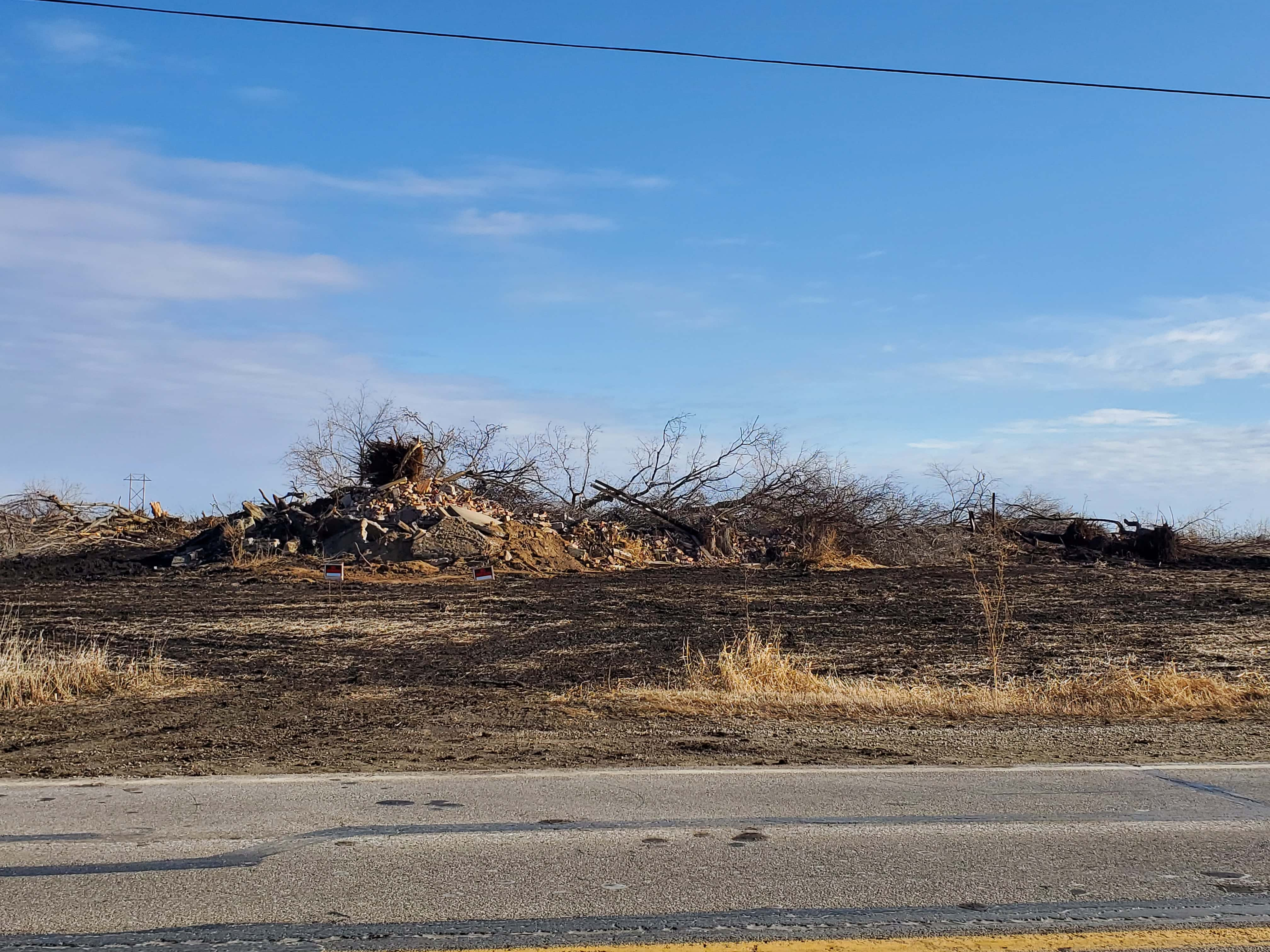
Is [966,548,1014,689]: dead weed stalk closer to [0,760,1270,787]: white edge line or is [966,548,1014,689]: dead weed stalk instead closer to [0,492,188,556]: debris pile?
[0,760,1270,787]: white edge line

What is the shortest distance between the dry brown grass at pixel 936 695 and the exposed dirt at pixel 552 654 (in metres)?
0.55

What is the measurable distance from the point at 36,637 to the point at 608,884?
15.4 meters

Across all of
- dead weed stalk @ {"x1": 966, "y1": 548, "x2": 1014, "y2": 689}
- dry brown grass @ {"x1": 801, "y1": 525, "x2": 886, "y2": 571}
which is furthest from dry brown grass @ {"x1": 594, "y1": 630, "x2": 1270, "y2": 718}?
dry brown grass @ {"x1": 801, "y1": 525, "x2": 886, "y2": 571}

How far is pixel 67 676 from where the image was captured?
1114 cm

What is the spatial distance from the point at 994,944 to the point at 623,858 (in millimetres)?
1692

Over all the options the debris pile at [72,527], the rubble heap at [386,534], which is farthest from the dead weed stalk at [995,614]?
the debris pile at [72,527]

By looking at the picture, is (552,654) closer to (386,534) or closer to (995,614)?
(995,614)

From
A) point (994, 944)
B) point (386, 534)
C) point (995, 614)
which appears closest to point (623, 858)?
point (994, 944)

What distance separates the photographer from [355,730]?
9.13m

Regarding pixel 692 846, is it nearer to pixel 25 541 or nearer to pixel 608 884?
pixel 608 884

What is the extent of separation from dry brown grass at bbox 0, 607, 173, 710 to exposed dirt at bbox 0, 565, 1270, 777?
0.38 metres

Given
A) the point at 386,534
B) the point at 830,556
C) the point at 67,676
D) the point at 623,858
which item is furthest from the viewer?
the point at 830,556

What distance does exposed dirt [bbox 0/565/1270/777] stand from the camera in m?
8.00

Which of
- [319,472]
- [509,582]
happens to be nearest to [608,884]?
[509,582]
